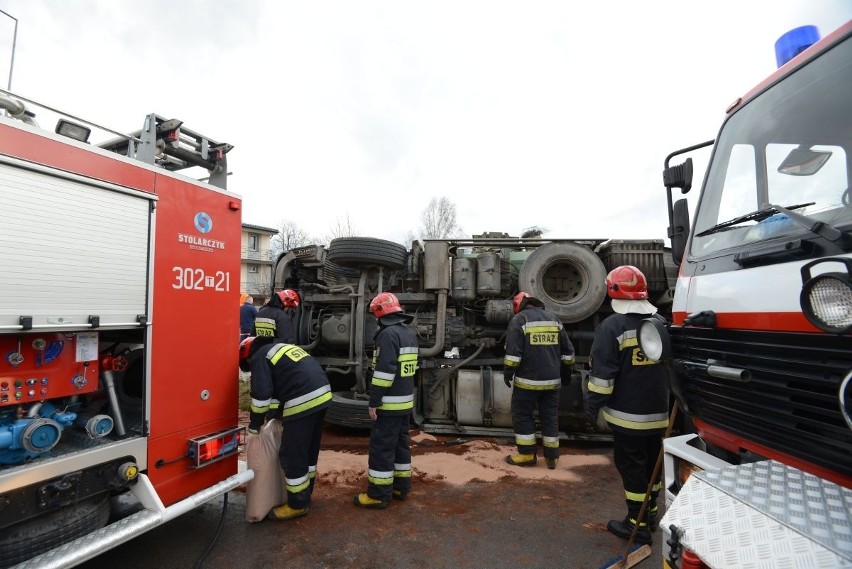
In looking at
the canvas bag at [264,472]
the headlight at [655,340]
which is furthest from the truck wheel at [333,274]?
the headlight at [655,340]

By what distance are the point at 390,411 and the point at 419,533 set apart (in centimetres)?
93

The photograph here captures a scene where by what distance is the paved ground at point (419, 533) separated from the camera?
9.36ft

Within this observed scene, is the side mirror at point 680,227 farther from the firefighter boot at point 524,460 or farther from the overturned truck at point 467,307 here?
the overturned truck at point 467,307

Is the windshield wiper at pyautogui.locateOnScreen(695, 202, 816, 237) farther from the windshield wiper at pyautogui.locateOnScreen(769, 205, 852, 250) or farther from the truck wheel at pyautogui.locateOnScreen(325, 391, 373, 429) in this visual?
the truck wheel at pyautogui.locateOnScreen(325, 391, 373, 429)

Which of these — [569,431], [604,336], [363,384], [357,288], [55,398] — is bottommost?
[569,431]

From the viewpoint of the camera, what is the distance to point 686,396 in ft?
6.79

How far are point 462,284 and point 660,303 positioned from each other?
2720 millimetres

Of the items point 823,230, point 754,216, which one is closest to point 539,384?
point 754,216

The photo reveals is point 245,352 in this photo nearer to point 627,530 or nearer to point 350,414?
point 350,414

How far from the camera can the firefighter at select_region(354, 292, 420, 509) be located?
142 inches

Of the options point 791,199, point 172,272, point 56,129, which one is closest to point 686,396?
point 791,199

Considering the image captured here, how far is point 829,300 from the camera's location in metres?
1.21

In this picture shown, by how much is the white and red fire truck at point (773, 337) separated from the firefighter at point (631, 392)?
843 millimetres

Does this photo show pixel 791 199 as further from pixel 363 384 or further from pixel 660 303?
pixel 363 384
